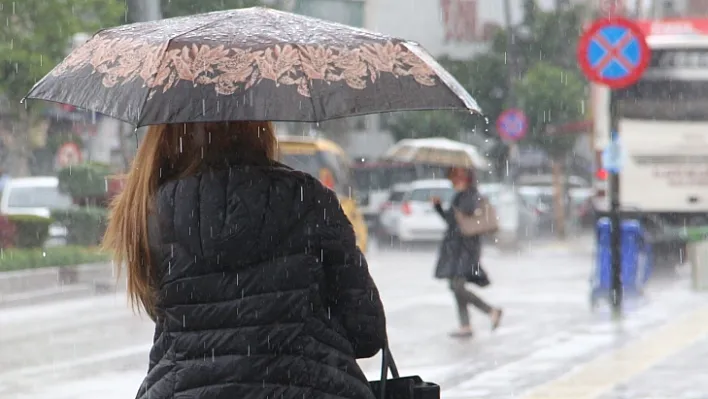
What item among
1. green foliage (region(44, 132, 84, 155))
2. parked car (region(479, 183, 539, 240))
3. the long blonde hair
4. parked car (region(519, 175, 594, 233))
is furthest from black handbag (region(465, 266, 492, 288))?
green foliage (region(44, 132, 84, 155))

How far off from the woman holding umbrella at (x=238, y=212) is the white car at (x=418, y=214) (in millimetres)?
25322

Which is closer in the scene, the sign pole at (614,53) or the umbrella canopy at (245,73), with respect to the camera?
the umbrella canopy at (245,73)

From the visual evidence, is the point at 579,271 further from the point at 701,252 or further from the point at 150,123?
the point at 150,123

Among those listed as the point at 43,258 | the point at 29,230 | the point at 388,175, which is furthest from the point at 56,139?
the point at 43,258

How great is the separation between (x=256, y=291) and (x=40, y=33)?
72.5ft

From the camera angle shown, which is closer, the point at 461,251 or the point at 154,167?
the point at 154,167

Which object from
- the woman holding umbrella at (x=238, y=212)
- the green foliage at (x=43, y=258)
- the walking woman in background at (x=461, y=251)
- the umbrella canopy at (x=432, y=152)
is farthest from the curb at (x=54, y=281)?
the woman holding umbrella at (x=238, y=212)

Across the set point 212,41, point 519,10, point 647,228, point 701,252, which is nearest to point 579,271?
point 647,228

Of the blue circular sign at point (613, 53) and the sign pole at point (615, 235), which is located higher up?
the blue circular sign at point (613, 53)

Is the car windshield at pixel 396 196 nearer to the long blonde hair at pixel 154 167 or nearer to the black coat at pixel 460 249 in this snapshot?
the black coat at pixel 460 249

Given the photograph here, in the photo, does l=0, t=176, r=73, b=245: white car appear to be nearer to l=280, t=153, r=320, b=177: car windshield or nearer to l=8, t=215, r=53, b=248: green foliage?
l=8, t=215, r=53, b=248: green foliage

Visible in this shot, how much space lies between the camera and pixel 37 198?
23.5 m

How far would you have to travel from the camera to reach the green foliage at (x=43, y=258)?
17453 millimetres

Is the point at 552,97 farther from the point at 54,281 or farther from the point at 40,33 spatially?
the point at 54,281
